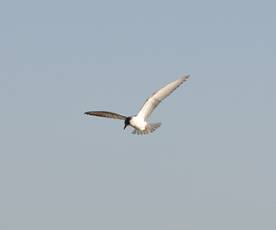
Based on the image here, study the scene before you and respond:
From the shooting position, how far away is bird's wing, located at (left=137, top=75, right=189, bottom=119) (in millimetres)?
38312

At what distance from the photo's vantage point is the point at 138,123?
37344 millimetres

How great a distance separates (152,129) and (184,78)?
461 centimetres

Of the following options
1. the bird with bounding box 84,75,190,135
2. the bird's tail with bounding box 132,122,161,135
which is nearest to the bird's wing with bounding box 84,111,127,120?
the bird with bounding box 84,75,190,135

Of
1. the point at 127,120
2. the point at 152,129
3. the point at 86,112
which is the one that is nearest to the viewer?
the point at 86,112

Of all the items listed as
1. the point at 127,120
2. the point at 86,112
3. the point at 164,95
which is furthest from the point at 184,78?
the point at 86,112

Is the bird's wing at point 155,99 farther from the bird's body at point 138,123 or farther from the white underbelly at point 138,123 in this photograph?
the white underbelly at point 138,123

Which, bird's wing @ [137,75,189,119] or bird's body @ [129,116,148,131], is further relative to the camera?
bird's wing @ [137,75,189,119]

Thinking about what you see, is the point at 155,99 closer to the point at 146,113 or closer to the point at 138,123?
the point at 146,113

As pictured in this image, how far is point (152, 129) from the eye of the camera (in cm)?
3594

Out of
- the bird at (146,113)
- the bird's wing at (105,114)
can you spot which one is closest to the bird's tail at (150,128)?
the bird at (146,113)

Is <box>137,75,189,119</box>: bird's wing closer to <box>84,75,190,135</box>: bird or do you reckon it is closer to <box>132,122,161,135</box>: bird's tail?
<box>84,75,190,135</box>: bird

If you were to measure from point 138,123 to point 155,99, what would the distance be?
10.5ft

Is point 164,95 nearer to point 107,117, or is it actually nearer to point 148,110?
point 148,110

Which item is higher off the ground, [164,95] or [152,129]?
[164,95]
